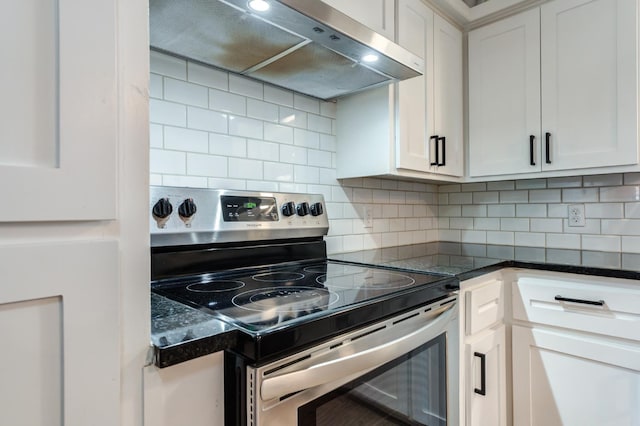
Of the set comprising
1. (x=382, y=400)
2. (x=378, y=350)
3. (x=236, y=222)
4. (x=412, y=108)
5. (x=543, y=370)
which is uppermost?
(x=412, y=108)

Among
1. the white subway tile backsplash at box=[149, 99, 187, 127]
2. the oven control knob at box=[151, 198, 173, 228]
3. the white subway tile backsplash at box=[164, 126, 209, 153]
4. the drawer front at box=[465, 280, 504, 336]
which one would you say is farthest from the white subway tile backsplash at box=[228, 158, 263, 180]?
the drawer front at box=[465, 280, 504, 336]

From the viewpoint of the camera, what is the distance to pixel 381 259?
5.12ft

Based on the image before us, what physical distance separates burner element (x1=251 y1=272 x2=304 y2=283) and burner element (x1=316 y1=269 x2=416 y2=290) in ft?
0.28

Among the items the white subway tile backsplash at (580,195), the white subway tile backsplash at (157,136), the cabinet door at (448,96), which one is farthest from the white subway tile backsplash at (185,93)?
the white subway tile backsplash at (580,195)

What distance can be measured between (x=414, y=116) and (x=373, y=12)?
50cm

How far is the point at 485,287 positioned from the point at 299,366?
3.22 ft

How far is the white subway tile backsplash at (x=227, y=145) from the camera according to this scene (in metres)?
1.31

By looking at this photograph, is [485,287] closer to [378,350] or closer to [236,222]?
[378,350]

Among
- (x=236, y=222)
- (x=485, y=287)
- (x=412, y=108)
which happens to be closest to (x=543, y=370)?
(x=485, y=287)

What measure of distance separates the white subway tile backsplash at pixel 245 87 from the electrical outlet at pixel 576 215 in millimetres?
1701

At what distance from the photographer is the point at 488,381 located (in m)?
1.39

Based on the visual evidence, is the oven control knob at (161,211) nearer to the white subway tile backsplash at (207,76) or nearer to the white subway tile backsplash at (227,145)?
the white subway tile backsplash at (227,145)

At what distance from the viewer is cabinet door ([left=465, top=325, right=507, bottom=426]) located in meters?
1.30

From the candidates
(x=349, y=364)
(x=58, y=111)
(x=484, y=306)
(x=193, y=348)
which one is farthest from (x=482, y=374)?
(x=58, y=111)
